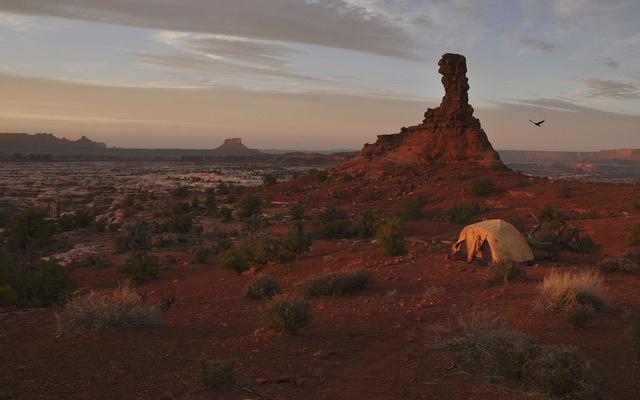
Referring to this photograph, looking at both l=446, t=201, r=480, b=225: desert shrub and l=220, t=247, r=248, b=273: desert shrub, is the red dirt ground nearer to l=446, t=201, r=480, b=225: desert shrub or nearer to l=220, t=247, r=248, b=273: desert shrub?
l=220, t=247, r=248, b=273: desert shrub

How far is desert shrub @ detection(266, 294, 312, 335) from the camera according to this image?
7238 millimetres

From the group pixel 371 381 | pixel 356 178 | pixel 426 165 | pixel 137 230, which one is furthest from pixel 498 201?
pixel 371 381

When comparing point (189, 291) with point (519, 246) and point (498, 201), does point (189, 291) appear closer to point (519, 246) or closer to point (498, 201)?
point (519, 246)

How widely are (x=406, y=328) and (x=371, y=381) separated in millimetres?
2253

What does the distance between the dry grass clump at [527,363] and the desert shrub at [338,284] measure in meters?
4.10

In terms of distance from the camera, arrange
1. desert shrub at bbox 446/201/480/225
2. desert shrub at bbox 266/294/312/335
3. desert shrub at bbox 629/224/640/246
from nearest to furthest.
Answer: desert shrub at bbox 266/294/312/335 < desert shrub at bbox 629/224/640/246 < desert shrub at bbox 446/201/480/225

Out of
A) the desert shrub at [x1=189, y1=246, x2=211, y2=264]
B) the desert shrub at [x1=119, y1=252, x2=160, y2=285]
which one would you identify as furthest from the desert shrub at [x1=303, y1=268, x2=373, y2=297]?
the desert shrub at [x1=189, y1=246, x2=211, y2=264]

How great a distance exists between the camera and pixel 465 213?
2434cm

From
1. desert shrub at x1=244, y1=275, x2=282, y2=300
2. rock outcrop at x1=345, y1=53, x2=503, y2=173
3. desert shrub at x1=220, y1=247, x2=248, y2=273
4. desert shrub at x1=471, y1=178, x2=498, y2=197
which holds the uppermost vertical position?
rock outcrop at x1=345, y1=53, x2=503, y2=173

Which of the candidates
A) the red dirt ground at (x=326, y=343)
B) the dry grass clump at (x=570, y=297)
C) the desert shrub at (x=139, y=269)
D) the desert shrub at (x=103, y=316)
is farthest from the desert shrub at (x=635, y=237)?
the desert shrub at (x=139, y=269)

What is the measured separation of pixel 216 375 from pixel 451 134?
39960mm

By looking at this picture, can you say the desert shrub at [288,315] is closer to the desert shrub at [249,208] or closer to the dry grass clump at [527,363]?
the dry grass clump at [527,363]

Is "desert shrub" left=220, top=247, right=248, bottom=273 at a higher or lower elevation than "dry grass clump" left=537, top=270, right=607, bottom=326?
lower

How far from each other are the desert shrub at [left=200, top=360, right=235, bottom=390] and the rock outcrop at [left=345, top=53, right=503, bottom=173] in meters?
37.4
